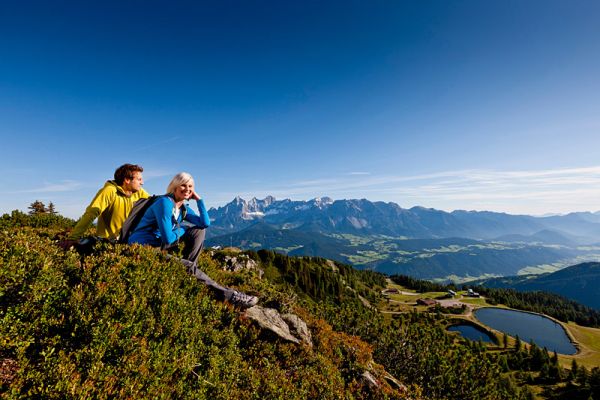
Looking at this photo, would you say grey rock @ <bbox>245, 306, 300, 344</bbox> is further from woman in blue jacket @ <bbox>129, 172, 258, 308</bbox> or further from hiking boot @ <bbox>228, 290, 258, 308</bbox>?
woman in blue jacket @ <bbox>129, 172, 258, 308</bbox>

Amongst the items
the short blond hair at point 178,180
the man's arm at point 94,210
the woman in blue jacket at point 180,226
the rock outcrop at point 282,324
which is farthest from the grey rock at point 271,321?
the man's arm at point 94,210

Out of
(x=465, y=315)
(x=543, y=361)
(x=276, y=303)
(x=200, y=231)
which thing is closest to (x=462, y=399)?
(x=276, y=303)

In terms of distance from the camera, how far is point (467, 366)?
43344mm

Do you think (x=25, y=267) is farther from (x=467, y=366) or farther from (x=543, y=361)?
(x=543, y=361)

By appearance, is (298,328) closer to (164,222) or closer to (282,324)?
(282,324)

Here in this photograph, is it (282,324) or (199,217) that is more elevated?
(199,217)

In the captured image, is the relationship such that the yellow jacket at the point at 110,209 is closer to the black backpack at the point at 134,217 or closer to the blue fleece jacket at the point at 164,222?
the black backpack at the point at 134,217

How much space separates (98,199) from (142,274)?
3370mm

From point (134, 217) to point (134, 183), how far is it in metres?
1.60

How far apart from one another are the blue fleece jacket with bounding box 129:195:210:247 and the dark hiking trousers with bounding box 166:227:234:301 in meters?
0.28

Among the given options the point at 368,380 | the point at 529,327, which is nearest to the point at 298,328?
the point at 368,380

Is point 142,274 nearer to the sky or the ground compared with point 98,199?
nearer to the ground

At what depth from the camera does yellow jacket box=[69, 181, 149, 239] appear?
9320mm

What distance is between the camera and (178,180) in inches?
381
